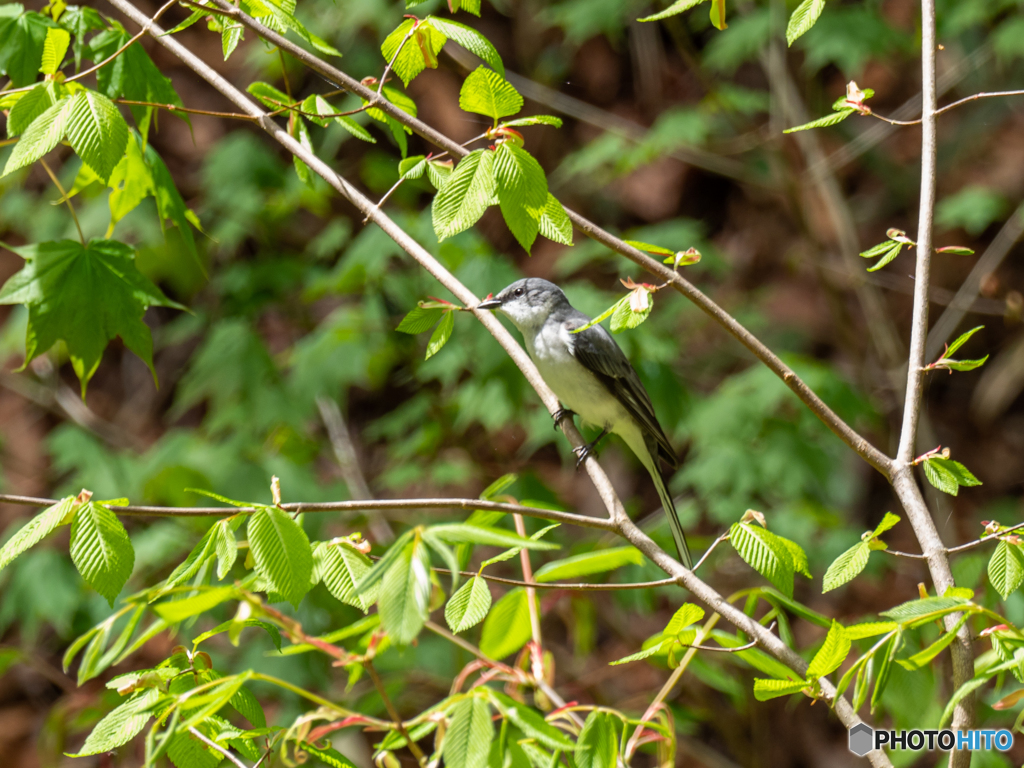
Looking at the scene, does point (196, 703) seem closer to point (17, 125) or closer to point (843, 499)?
point (17, 125)

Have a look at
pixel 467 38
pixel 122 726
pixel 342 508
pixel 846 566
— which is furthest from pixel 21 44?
pixel 846 566

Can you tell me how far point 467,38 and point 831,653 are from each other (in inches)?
41.7

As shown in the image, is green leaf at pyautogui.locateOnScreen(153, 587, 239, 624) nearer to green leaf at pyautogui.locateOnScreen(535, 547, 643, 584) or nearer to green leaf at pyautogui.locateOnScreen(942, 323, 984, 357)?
green leaf at pyautogui.locateOnScreen(535, 547, 643, 584)

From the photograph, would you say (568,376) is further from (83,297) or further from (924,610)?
(924,610)

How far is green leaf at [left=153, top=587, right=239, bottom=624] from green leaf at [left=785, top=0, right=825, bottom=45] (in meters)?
1.14

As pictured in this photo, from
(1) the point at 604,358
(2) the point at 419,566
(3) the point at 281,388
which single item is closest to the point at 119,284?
(2) the point at 419,566

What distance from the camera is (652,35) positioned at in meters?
6.36

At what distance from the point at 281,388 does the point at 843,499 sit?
11.9 feet

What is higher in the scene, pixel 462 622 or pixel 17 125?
pixel 17 125

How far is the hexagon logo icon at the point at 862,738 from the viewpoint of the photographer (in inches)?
47.5

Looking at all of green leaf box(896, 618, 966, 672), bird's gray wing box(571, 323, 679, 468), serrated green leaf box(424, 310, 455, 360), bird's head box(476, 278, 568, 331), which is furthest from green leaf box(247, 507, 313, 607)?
bird's gray wing box(571, 323, 679, 468)

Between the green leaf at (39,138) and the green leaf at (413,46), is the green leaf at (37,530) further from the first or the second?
the green leaf at (413,46)

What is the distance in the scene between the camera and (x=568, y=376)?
3109mm

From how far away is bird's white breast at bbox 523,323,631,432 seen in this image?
10.2 ft
